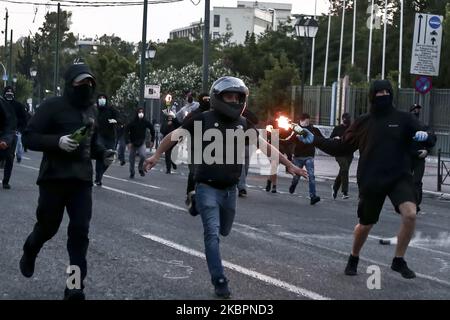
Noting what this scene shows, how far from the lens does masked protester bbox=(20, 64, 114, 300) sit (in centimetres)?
720

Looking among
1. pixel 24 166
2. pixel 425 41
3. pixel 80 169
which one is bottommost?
A: pixel 24 166

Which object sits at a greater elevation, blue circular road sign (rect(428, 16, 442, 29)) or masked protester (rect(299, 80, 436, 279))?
blue circular road sign (rect(428, 16, 442, 29))

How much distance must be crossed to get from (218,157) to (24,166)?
17430mm

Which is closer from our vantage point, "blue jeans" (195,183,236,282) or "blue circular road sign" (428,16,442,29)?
"blue jeans" (195,183,236,282)

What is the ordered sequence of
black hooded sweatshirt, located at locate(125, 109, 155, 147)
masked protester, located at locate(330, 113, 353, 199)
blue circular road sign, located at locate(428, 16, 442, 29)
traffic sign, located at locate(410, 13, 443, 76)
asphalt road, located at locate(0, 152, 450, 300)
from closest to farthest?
asphalt road, located at locate(0, 152, 450, 300)
masked protester, located at locate(330, 113, 353, 199)
black hooded sweatshirt, located at locate(125, 109, 155, 147)
traffic sign, located at locate(410, 13, 443, 76)
blue circular road sign, located at locate(428, 16, 442, 29)

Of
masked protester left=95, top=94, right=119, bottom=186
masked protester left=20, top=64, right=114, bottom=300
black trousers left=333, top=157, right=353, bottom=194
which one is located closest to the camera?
masked protester left=20, top=64, right=114, bottom=300

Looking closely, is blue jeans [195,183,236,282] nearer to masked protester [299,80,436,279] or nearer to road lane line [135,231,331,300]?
road lane line [135,231,331,300]

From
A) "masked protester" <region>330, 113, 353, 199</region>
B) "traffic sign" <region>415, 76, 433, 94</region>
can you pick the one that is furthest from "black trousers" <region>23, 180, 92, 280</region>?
"traffic sign" <region>415, 76, 433, 94</region>

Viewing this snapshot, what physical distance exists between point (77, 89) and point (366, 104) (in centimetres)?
3050

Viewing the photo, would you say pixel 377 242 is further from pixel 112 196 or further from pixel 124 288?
pixel 112 196

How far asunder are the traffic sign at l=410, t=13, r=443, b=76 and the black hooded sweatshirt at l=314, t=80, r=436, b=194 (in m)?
13.5

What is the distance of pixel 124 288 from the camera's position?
7.71 meters

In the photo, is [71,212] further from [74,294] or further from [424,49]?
[424,49]
